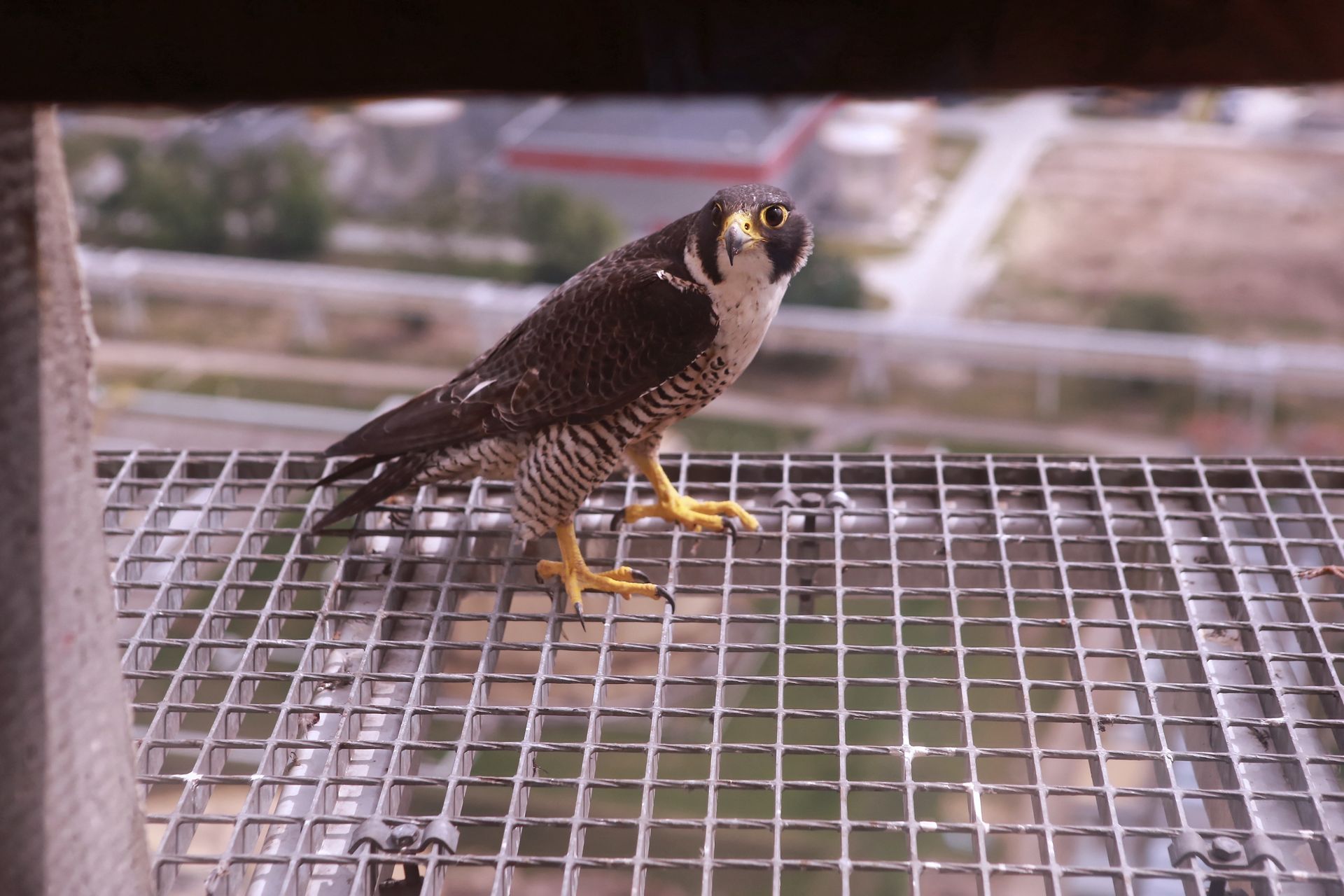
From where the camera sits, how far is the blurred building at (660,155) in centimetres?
633

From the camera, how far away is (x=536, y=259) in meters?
6.51

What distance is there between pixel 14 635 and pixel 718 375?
1.41 meters

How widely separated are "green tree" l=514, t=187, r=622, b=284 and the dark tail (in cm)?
378

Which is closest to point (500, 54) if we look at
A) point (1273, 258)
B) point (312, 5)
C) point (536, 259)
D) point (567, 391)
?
point (312, 5)

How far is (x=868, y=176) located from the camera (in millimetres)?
7074

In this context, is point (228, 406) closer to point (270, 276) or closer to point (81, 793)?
point (270, 276)

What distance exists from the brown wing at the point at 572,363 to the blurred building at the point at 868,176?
4.91 metres

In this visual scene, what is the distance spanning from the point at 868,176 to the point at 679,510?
5011 mm

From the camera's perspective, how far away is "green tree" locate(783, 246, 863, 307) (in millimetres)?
6215

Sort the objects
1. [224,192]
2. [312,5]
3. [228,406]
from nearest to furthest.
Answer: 1. [312,5]
2. [228,406]
3. [224,192]

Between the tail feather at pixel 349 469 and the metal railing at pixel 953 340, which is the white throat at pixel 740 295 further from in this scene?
the metal railing at pixel 953 340

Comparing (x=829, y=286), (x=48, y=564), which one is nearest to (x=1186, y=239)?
(x=829, y=286)

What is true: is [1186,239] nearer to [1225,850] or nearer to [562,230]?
[562,230]

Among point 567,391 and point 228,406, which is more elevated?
point 567,391
